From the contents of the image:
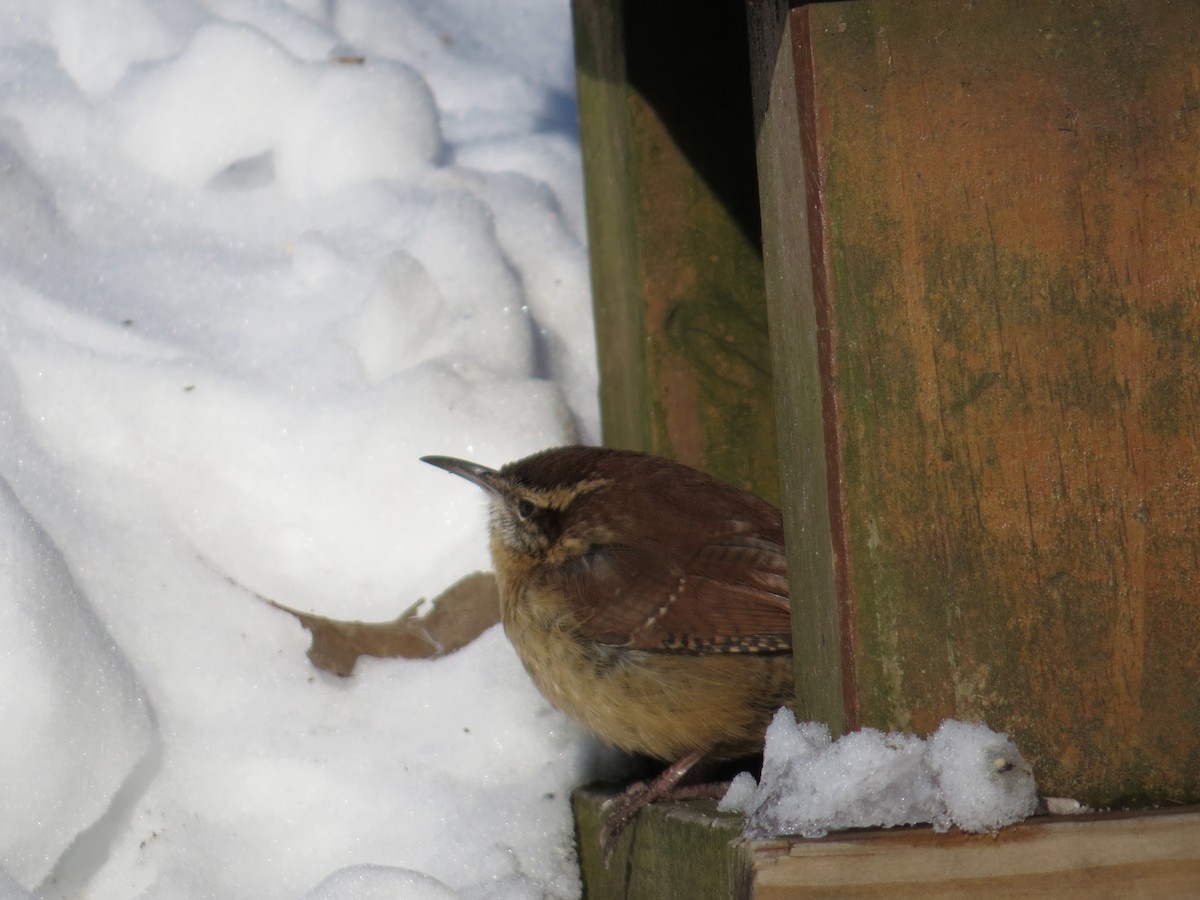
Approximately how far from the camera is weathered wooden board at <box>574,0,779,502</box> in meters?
3.74

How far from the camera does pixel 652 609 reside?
329 cm

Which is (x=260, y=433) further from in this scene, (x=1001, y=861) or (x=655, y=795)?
(x=1001, y=861)

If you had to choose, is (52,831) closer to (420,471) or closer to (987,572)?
(420,471)

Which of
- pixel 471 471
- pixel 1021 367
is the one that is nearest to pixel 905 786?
pixel 1021 367

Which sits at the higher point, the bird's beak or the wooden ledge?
the bird's beak

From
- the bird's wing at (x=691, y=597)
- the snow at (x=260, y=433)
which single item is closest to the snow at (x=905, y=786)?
the bird's wing at (x=691, y=597)

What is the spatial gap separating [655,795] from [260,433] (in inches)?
61.2

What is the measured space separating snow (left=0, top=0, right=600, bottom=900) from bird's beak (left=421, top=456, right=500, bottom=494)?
0.88 ft

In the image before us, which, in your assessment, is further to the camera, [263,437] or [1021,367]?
[263,437]

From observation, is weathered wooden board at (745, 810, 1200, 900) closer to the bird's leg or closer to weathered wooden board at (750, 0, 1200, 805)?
weathered wooden board at (750, 0, 1200, 805)

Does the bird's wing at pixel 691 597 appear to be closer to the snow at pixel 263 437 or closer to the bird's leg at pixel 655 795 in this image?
the bird's leg at pixel 655 795

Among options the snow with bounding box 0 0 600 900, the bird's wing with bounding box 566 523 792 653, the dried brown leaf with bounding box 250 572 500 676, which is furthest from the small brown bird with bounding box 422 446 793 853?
the snow with bounding box 0 0 600 900

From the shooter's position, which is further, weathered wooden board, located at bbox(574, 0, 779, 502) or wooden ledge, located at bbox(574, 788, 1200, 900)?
weathered wooden board, located at bbox(574, 0, 779, 502)

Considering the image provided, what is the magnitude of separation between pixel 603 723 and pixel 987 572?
1.38 meters
